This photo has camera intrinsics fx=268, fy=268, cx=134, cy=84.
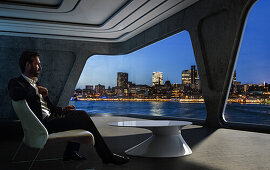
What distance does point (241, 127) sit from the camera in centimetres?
748

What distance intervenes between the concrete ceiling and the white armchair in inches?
249

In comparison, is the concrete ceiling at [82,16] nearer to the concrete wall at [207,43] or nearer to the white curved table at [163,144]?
the concrete wall at [207,43]

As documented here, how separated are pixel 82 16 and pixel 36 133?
7.97 m

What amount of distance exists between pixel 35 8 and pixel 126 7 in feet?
10.1

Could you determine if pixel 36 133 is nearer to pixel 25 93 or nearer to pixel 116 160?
pixel 25 93

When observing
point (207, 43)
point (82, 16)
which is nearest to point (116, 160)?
point (207, 43)

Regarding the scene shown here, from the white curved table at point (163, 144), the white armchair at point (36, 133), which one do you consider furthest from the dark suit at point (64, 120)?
the white curved table at point (163, 144)

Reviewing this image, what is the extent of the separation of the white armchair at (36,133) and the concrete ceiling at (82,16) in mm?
6328

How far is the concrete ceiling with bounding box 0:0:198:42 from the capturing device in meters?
8.77

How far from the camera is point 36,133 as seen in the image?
2.91 meters

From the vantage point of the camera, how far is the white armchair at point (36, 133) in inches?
112

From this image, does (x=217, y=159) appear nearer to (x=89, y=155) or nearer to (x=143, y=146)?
(x=143, y=146)

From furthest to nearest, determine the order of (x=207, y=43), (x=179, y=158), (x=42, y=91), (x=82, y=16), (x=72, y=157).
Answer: (x=82, y=16) → (x=207, y=43) → (x=179, y=158) → (x=72, y=157) → (x=42, y=91)

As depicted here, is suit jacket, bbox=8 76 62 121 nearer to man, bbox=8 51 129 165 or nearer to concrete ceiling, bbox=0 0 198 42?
man, bbox=8 51 129 165
